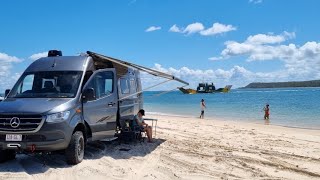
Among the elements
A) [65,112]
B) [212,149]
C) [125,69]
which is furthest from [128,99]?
[65,112]

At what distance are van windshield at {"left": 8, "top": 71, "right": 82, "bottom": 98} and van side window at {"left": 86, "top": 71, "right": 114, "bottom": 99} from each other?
15.8 inches

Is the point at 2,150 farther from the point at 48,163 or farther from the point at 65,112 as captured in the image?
the point at 65,112

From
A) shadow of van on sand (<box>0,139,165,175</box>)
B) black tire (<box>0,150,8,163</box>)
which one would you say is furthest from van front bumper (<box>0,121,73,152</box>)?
black tire (<box>0,150,8,163</box>)

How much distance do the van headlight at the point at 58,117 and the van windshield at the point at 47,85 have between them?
26.0 inches

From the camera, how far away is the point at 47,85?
9281 mm

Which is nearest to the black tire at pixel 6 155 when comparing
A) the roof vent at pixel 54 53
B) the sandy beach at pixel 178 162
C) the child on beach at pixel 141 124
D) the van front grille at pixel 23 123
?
the sandy beach at pixel 178 162

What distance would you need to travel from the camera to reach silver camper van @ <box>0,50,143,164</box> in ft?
26.1

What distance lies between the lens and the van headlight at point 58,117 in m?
7.98

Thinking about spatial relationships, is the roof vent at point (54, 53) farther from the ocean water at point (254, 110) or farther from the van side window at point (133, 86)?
the ocean water at point (254, 110)

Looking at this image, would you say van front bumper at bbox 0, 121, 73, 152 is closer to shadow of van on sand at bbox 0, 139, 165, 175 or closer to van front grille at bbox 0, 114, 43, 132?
van front grille at bbox 0, 114, 43, 132

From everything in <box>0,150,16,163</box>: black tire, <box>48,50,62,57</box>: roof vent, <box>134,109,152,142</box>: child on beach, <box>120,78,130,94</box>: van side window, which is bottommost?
<box>0,150,16,163</box>: black tire

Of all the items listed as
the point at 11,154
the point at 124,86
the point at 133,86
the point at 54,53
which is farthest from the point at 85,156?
the point at 133,86

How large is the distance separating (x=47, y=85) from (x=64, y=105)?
3.95ft

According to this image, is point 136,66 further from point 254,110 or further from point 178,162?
point 254,110
